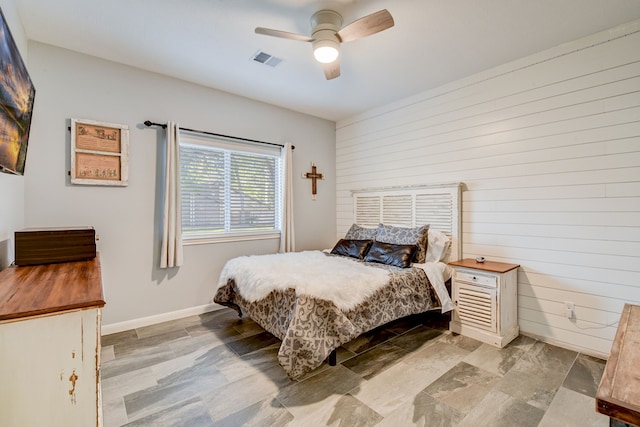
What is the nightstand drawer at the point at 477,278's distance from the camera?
107 inches

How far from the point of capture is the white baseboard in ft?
9.75

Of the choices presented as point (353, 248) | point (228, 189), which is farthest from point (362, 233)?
point (228, 189)

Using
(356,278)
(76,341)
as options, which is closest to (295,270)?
(356,278)

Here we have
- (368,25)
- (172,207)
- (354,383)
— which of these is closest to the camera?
(368,25)

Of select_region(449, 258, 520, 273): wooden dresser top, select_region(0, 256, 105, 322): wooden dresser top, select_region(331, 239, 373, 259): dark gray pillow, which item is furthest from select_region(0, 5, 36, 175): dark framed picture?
select_region(449, 258, 520, 273): wooden dresser top

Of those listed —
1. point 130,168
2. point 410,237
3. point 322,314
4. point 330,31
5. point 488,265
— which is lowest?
point 322,314

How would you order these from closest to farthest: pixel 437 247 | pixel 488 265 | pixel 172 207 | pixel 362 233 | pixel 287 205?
pixel 488 265 < pixel 172 207 < pixel 437 247 < pixel 362 233 < pixel 287 205

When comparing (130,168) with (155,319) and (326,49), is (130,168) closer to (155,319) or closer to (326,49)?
(155,319)

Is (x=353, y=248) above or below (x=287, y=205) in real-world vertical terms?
below

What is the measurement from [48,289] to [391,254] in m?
2.76

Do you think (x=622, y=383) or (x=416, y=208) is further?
(x=416, y=208)

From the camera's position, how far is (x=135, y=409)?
188cm

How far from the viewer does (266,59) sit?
2.91 metres

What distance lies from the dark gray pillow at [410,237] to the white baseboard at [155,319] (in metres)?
2.26
